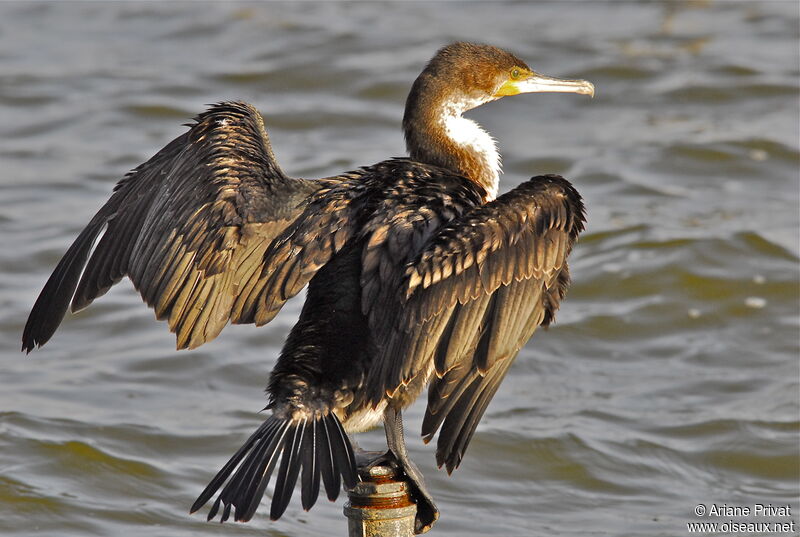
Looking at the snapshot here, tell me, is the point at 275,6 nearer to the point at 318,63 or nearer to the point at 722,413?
the point at 318,63

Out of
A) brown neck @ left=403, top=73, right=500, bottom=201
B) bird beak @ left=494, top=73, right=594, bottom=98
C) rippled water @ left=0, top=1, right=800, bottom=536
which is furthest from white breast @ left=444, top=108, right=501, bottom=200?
rippled water @ left=0, top=1, right=800, bottom=536

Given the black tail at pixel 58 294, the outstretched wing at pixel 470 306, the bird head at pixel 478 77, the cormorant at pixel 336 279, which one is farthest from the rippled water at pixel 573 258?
the bird head at pixel 478 77

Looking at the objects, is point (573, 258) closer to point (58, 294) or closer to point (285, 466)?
point (58, 294)

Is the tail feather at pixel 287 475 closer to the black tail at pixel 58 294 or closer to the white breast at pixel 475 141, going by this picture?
the black tail at pixel 58 294

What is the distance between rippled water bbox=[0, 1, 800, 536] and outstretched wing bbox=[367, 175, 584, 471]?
181 centimetres

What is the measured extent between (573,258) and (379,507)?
518 cm

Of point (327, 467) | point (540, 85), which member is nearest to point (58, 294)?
point (327, 467)

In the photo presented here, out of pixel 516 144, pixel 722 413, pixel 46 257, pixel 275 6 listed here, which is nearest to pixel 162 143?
pixel 46 257

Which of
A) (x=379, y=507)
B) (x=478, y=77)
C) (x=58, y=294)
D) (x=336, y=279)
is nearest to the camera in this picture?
(x=379, y=507)

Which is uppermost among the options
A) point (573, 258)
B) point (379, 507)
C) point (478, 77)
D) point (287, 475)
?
point (478, 77)

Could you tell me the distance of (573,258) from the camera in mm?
8992

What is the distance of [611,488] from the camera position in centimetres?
636

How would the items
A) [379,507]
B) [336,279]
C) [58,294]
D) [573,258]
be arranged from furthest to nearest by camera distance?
[573,258] < [58,294] < [336,279] < [379,507]

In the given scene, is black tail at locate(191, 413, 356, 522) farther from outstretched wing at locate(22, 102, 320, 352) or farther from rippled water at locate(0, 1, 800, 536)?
rippled water at locate(0, 1, 800, 536)
